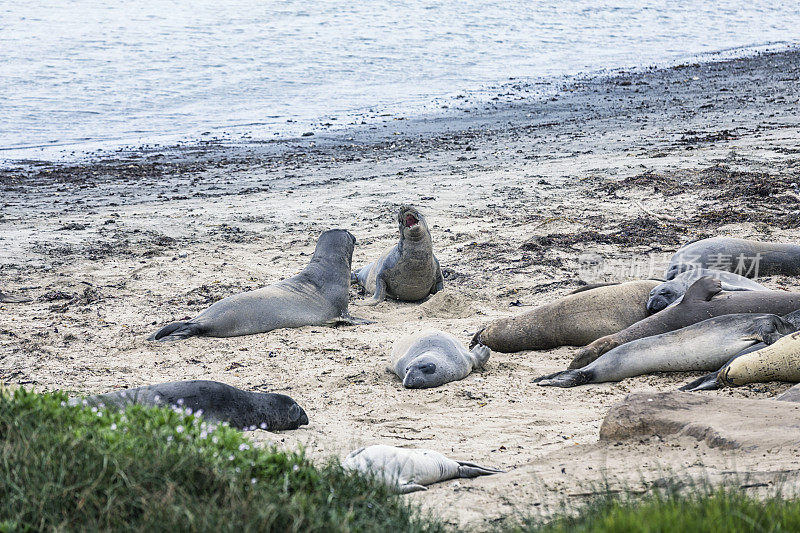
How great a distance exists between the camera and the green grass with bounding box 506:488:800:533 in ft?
7.63

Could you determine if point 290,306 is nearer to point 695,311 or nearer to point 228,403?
point 228,403

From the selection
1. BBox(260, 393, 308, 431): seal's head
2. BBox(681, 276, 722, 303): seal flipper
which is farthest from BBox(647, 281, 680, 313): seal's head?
BBox(260, 393, 308, 431): seal's head

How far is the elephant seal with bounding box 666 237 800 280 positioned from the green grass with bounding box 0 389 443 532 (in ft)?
17.4

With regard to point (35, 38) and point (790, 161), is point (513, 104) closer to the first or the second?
point (790, 161)

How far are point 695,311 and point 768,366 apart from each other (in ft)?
3.29

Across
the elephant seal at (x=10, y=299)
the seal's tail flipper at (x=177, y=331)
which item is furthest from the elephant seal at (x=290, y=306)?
the elephant seal at (x=10, y=299)

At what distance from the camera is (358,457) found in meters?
3.69

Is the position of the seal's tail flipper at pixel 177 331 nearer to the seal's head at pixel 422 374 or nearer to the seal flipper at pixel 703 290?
the seal's head at pixel 422 374

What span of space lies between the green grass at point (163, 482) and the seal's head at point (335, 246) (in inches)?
195

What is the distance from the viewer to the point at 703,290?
19.8 ft

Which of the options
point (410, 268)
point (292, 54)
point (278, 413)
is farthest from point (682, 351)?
point (292, 54)

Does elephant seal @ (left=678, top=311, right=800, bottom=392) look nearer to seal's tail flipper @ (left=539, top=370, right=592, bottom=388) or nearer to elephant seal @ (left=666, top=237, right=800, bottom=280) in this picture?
seal's tail flipper @ (left=539, top=370, right=592, bottom=388)

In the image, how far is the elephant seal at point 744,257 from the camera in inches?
294

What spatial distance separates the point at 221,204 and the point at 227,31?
1021 inches
